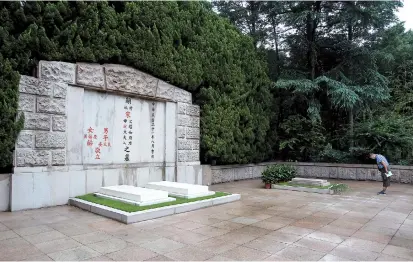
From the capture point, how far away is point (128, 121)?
8.45 m

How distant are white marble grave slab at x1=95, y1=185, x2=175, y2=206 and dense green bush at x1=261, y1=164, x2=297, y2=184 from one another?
4.47 m

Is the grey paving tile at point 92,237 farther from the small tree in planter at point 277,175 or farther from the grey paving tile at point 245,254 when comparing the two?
the small tree in planter at point 277,175

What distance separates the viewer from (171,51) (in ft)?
30.1

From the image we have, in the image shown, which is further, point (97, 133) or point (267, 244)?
point (97, 133)

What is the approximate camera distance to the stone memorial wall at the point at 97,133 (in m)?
6.59

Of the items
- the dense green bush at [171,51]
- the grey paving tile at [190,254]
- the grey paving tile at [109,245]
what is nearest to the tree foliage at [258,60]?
the dense green bush at [171,51]

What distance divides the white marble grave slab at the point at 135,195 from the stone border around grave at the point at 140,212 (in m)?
0.40

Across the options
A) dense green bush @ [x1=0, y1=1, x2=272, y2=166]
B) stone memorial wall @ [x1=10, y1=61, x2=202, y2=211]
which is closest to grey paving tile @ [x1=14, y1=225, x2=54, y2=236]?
stone memorial wall @ [x1=10, y1=61, x2=202, y2=211]

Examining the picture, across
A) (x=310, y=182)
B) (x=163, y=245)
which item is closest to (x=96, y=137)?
(x=163, y=245)

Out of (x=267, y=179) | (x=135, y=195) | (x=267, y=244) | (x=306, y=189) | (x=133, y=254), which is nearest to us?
(x=133, y=254)

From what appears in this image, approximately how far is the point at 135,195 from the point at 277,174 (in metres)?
5.56

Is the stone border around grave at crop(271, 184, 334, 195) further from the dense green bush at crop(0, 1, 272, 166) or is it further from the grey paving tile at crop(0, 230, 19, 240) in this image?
the grey paving tile at crop(0, 230, 19, 240)

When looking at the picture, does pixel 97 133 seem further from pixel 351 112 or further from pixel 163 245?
pixel 351 112

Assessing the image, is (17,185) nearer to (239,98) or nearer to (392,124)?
(239,98)
